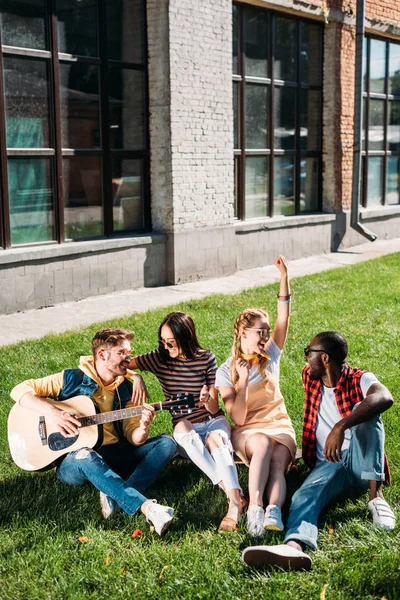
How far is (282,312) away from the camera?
5.41m

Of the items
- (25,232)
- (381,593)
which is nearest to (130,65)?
(25,232)

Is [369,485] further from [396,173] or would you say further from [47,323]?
[396,173]

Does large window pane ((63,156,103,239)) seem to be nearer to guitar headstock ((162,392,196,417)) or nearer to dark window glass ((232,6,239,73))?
dark window glass ((232,6,239,73))

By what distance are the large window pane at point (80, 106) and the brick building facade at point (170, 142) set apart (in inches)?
0.9

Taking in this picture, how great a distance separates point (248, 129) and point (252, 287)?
3522 millimetres

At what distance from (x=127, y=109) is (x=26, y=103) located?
1900 mm

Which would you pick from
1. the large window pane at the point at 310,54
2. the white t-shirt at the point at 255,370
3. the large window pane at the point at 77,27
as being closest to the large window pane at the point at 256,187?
the large window pane at the point at 310,54

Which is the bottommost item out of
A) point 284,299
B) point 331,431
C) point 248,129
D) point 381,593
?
point 381,593

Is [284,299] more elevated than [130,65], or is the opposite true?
[130,65]

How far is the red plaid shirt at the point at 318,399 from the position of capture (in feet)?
16.0

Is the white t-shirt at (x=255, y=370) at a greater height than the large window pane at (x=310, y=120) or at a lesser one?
lesser

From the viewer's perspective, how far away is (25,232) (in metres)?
10.8

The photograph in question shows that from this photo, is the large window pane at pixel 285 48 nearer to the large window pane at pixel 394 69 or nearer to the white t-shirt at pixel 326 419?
the large window pane at pixel 394 69

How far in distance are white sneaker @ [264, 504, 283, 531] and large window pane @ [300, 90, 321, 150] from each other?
1223 cm
